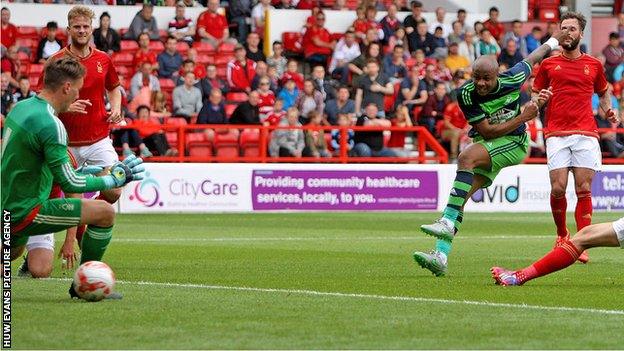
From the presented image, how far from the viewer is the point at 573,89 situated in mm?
15641

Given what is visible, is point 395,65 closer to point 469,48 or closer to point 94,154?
point 469,48

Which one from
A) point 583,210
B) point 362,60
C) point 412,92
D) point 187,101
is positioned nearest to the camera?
point 583,210

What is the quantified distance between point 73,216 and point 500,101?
16.0 ft

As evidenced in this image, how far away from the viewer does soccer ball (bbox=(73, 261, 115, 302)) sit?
1032cm

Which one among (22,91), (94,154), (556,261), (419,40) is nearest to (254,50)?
(419,40)

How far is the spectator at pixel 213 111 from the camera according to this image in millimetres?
27734

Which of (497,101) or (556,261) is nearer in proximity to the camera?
(556,261)

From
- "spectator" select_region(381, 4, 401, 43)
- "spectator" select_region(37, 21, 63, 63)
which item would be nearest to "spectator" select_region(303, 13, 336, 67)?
"spectator" select_region(381, 4, 401, 43)

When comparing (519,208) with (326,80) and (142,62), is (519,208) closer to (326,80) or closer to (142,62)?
(326,80)

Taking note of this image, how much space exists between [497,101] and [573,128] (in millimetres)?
2333

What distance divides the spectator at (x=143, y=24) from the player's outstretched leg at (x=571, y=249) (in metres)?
19.2

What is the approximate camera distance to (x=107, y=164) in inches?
553

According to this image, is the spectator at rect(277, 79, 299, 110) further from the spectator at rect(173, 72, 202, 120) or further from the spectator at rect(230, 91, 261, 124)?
the spectator at rect(173, 72, 202, 120)

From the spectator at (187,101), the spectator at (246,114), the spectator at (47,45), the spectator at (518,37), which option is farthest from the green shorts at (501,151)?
the spectator at (518,37)
